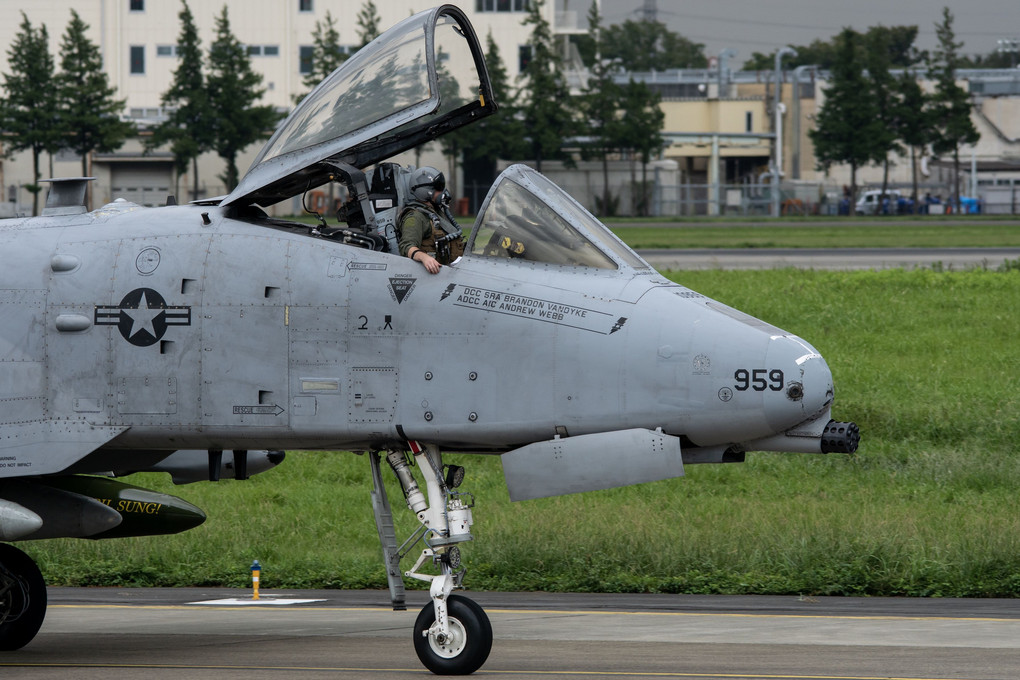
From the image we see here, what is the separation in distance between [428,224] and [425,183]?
0.96ft

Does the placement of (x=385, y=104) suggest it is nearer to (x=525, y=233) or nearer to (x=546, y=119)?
(x=525, y=233)

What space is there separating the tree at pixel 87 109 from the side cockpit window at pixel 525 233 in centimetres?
5958

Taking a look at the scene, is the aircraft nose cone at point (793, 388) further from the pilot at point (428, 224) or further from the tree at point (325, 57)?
the tree at point (325, 57)

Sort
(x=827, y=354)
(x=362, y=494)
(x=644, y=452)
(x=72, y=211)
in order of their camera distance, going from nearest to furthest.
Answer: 1. (x=644, y=452)
2. (x=72, y=211)
3. (x=362, y=494)
4. (x=827, y=354)

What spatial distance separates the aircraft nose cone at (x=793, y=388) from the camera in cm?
794

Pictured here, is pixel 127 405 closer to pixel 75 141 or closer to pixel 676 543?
pixel 676 543

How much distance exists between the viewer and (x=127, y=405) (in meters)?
9.22

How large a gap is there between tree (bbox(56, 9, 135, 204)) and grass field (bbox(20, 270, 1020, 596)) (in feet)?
163

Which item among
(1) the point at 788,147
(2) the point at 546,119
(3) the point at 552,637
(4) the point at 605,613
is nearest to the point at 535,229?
(3) the point at 552,637

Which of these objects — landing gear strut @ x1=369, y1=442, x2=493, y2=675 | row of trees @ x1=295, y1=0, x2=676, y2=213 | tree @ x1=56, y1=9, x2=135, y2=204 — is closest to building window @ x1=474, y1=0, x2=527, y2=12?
row of trees @ x1=295, y1=0, x2=676, y2=213

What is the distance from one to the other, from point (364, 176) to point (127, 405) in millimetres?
2309

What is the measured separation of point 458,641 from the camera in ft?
27.8

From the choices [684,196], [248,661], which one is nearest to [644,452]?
[248,661]

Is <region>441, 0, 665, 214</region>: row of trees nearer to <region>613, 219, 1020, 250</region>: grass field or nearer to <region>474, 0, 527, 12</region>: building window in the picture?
<region>474, 0, 527, 12</region>: building window
